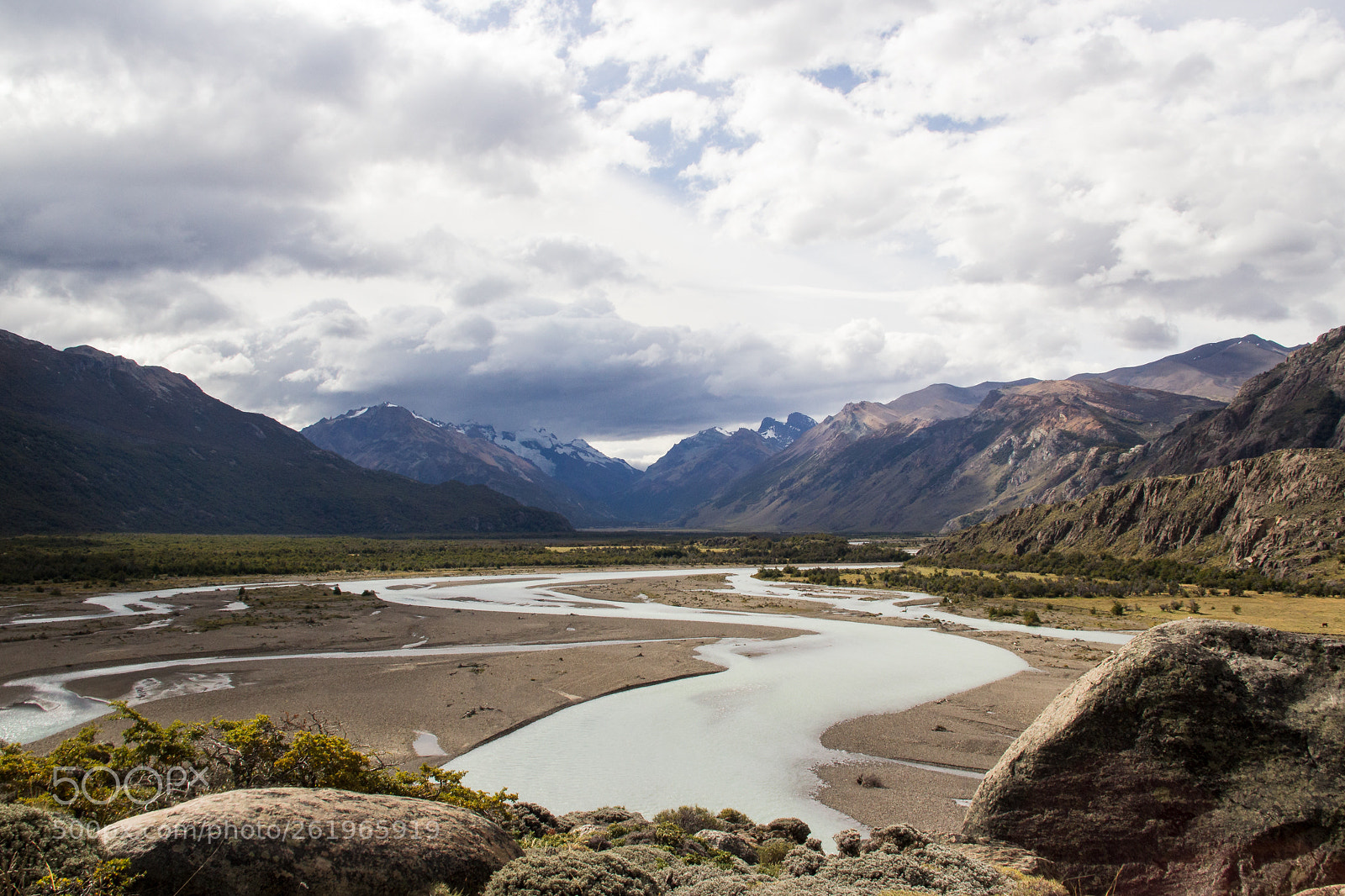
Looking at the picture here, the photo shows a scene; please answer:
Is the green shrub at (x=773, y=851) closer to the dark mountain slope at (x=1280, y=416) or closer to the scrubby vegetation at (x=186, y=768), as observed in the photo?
the scrubby vegetation at (x=186, y=768)

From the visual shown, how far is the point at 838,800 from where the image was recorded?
18.6m

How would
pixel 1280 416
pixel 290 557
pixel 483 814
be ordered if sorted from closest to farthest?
1. pixel 483 814
2. pixel 290 557
3. pixel 1280 416

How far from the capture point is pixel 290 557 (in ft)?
393

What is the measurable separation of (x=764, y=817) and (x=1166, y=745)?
32.1ft

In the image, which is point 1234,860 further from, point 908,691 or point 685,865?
point 908,691

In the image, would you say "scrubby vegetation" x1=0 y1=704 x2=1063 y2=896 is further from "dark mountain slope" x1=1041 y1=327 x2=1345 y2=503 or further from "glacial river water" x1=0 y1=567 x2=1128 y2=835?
"dark mountain slope" x1=1041 y1=327 x2=1345 y2=503

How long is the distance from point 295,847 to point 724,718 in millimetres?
20528

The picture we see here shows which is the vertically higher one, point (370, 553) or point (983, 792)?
point (983, 792)

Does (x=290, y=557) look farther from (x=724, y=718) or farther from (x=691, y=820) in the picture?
(x=691, y=820)

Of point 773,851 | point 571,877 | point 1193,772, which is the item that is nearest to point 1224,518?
point 1193,772

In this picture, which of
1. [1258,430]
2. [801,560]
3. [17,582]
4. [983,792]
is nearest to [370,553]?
[17,582]

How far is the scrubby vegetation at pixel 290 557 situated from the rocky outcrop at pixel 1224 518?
42.1 m

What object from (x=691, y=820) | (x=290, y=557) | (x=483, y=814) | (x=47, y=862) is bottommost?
(x=290, y=557)

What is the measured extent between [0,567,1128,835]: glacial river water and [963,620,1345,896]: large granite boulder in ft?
22.7
